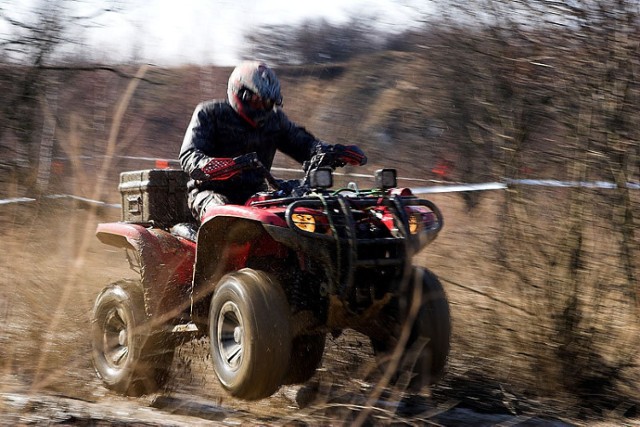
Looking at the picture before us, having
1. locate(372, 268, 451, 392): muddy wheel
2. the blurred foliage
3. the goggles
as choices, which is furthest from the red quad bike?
the blurred foliage

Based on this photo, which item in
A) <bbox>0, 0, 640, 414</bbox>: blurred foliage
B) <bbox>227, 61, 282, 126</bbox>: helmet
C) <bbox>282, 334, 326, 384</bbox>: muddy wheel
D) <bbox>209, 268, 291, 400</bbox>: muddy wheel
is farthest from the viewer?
<bbox>282, 334, 326, 384</bbox>: muddy wheel

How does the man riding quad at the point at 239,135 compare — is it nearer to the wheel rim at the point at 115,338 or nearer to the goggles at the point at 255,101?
the goggles at the point at 255,101

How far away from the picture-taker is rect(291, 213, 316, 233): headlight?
14.9ft

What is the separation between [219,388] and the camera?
5938 millimetres

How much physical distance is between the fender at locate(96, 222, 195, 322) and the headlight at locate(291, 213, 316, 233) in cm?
120

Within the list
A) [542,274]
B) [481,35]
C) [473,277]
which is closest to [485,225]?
[473,277]

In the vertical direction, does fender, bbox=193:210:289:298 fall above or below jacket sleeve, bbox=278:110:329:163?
below

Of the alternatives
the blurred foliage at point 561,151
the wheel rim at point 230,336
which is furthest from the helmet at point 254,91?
the wheel rim at point 230,336

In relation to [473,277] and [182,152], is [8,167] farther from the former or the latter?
[473,277]

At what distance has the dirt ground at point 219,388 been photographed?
4.65 meters

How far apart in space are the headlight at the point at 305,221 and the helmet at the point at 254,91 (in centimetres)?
103

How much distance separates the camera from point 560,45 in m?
5.25

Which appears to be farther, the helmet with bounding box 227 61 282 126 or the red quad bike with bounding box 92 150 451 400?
the helmet with bounding box 227 61 282 126

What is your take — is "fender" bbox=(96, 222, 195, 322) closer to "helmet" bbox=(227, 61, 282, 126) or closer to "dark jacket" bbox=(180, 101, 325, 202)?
"dark jacket" bbox=(180, 101, 325, 202)
